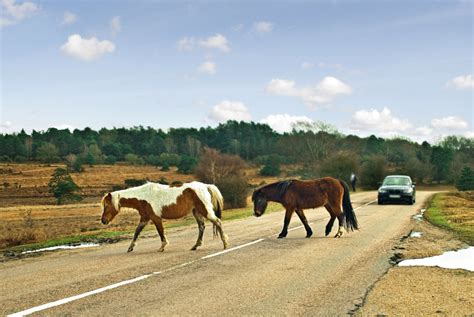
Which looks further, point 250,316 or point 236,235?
point 236,235

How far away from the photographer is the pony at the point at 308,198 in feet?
44.2

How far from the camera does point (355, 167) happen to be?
194 ft

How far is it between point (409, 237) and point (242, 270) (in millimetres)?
6774

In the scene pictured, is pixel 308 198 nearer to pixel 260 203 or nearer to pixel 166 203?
pixel 260 203

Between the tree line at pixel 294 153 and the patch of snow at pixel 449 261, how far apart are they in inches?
1364

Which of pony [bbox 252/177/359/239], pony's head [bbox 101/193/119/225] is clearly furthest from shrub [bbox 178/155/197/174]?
pony's head [bbox 101/193/119/225]

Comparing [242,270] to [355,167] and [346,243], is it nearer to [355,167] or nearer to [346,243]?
[346,243]

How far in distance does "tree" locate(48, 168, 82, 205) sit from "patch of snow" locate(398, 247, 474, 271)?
32.2 meters

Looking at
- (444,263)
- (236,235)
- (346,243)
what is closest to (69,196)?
(236,235)

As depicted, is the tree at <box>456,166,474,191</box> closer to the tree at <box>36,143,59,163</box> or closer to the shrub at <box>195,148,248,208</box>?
the shrub at <box>195,148,248,208</box>

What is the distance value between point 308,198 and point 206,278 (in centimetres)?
639

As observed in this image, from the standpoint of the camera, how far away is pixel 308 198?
13492 mm

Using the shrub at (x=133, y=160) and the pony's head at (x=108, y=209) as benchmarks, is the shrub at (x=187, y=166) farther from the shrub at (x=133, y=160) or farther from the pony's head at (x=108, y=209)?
the pony's head at (x=108, y=209)

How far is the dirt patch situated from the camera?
5754 mm
